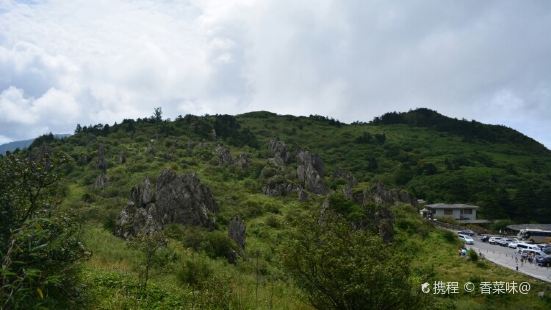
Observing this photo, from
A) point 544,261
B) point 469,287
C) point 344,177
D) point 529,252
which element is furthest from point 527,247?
point 344,177

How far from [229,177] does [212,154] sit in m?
15.1

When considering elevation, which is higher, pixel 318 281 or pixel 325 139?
pixel 325 139

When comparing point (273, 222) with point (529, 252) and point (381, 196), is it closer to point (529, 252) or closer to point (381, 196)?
point (381, 196)

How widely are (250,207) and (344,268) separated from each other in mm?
41809

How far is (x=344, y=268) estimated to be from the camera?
13.5 metres

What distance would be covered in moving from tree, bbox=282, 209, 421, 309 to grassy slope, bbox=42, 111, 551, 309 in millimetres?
1742

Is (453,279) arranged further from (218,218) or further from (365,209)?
(218,218)

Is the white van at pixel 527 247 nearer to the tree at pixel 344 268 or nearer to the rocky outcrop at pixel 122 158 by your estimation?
the tree at pixel 344 268

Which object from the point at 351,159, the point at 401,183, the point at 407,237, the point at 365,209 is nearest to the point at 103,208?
the point at 365,209

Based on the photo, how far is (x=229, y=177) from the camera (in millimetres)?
73875

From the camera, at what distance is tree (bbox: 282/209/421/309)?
13398mm

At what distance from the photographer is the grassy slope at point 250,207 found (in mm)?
16109

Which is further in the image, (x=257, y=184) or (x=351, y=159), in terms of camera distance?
(x=351, y=159)

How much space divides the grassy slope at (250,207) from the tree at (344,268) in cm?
174
